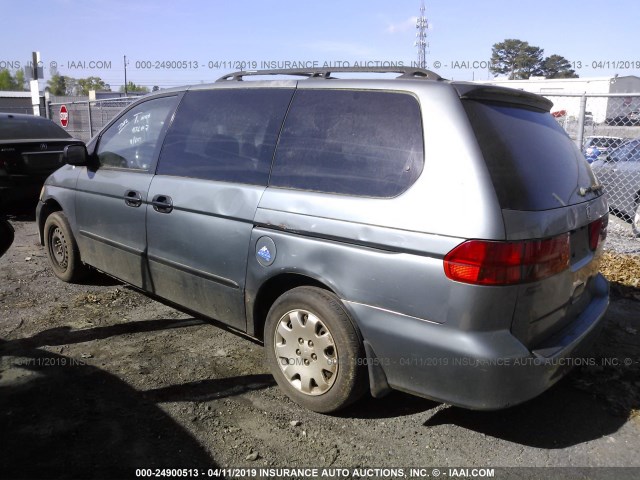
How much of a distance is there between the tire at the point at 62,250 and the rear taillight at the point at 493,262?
3889 mm

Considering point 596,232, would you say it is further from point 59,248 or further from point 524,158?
point 59,248

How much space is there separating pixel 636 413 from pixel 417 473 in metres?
1.56

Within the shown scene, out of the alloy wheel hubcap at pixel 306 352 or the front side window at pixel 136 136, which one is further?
the front side window at pixel 136 136

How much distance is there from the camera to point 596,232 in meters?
3.30

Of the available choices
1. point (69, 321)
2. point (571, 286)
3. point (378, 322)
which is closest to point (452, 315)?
→ point (378, 322)

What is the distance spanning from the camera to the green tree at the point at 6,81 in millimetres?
79700

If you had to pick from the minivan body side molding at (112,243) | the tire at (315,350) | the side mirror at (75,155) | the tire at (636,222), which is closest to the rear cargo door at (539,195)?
the tire at (315,350)

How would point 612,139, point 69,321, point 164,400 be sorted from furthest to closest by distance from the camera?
point 612,139
point 69,321
point 164,400

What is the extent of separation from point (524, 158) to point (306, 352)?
1.60 metres

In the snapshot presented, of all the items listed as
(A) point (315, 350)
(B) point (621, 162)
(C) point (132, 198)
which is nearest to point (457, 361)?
(A) point (315, 350)

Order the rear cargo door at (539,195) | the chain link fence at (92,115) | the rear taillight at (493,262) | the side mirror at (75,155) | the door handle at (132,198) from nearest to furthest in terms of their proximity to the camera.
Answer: the rear taillight at (493,262) → the rear cargo door at (539,195) → the door handle at (132,198) → the side mirror at (75,155) → the chain link fence at (92,115)

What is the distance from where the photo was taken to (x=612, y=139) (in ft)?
27.8

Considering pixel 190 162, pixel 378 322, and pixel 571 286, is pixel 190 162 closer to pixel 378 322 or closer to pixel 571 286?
pixel 378 322

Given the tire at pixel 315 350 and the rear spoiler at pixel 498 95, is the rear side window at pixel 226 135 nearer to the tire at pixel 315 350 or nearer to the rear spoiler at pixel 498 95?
the tire at pixel 315 350
